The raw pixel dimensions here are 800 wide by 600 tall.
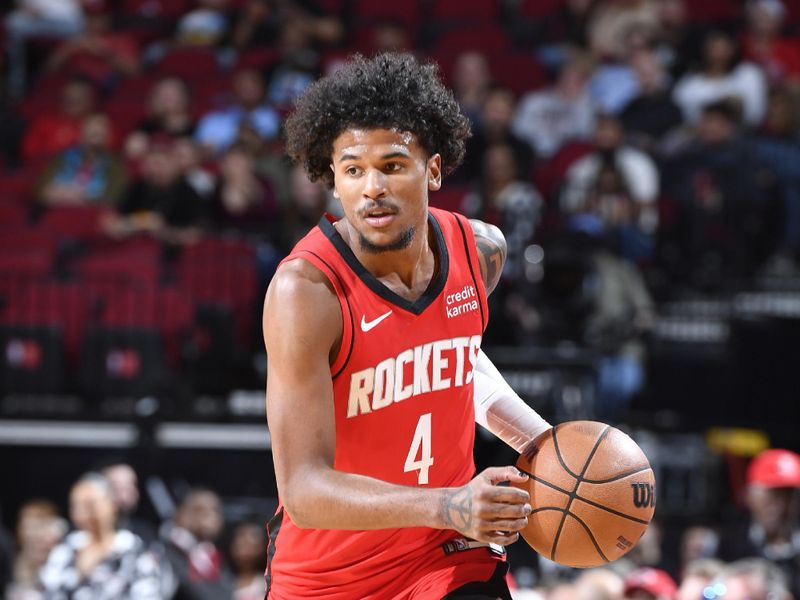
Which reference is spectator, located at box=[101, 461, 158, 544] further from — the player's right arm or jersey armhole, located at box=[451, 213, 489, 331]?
the player's right arm

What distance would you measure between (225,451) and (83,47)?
5474 mm

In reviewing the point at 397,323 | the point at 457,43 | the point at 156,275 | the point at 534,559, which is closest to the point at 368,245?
the point at 397,323

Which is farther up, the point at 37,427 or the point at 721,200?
the point at 721,200

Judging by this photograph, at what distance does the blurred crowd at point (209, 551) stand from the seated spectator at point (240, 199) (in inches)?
93.5

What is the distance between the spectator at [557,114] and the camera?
11.3m

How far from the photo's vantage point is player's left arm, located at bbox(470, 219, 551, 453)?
4.01 m

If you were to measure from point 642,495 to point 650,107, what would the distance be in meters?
7.86

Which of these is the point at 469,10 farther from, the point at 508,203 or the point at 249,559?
the point at 249,559

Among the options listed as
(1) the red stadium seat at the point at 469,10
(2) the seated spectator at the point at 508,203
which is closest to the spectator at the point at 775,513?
(2) the seated spectator at the point at 508,203

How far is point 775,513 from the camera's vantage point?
23.0 ft

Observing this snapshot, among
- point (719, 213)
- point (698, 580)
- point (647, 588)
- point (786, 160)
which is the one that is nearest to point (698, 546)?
point (698, 580)

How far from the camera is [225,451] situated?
894cm

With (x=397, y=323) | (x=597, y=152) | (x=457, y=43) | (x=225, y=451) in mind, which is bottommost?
(x=225, y=451)

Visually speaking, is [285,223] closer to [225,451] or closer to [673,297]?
[225,451]
